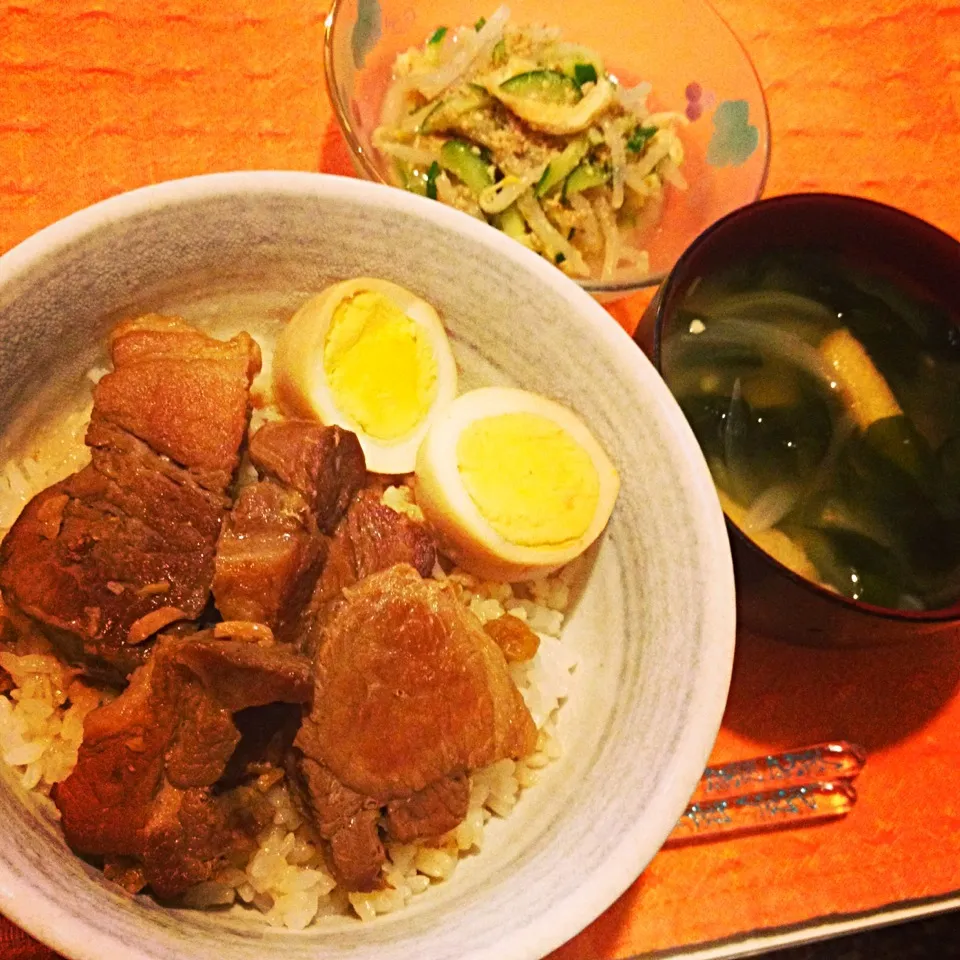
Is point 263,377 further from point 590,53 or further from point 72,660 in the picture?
point 590,53

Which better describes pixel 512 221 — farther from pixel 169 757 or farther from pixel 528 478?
pixel 169 757

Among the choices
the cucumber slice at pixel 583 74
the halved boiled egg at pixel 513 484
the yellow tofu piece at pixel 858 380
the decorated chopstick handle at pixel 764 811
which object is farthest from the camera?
the cucumber slice at pixel 583 74

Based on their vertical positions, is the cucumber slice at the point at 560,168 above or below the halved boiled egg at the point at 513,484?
above

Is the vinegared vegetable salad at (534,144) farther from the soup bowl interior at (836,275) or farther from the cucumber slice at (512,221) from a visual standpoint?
the soup bowl interior at (836,275)

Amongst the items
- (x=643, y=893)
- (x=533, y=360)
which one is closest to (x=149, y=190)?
(x=533, y=360)

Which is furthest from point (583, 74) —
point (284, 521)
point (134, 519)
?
point (134, 519)

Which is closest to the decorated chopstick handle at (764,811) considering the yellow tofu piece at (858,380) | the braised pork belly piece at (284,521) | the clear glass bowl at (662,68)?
the yellow tofu piece at (858,380)

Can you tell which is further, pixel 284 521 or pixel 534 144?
pixel 534 144
